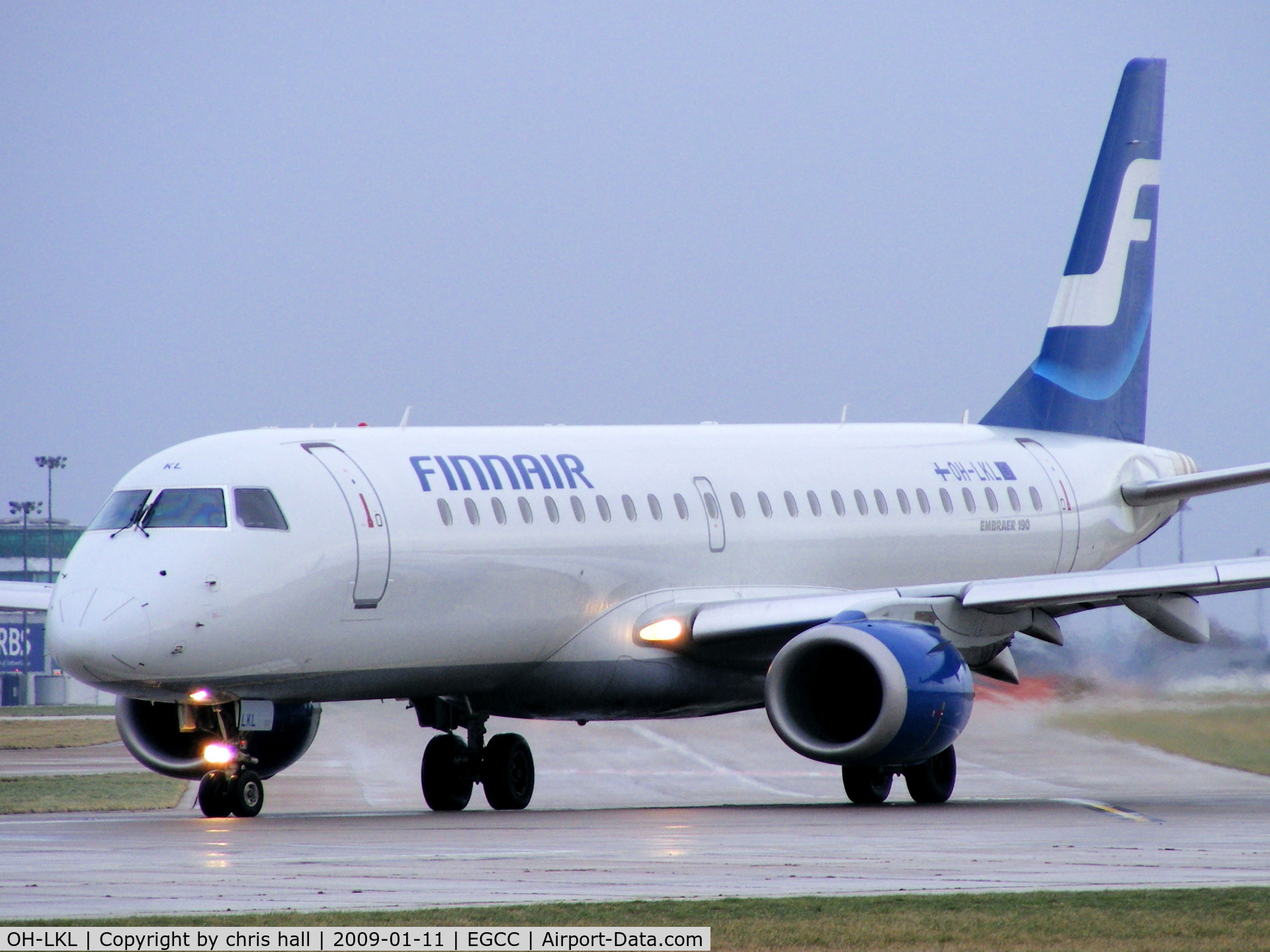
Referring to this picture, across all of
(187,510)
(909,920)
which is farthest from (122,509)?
(909,920)

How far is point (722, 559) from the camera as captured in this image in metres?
26.2

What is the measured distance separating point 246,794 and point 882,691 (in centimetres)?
633

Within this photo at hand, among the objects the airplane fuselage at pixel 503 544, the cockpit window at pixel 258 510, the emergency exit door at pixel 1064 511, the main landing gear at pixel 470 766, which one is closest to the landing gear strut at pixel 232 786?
the airplane fuselage at pixel 503 544

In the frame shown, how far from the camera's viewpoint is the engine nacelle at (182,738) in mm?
23688

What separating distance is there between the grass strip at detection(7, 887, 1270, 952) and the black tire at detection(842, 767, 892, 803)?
35.3ft

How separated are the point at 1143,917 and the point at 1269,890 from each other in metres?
1.44

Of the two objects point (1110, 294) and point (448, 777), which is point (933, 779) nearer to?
point (448, 777)

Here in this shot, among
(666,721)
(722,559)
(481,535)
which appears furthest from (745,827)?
(666,721)

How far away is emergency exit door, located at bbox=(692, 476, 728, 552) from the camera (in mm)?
26188

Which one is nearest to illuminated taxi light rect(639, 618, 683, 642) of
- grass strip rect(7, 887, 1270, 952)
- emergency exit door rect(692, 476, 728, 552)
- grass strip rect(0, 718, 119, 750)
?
emergency exit door rect(692, 476, 728, 552)

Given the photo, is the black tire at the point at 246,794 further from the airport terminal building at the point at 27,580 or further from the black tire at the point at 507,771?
the airport terminal building at the point at 27,580

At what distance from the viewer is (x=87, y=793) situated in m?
29.8

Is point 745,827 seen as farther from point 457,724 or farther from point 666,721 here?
point 666,721

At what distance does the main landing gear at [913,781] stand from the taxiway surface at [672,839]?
0.41 m
